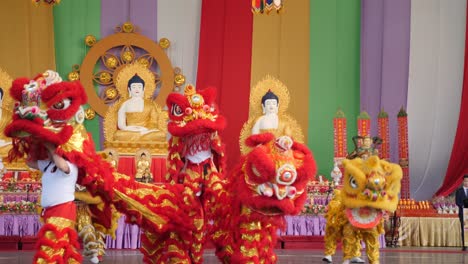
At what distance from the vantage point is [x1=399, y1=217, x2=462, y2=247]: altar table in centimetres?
1089

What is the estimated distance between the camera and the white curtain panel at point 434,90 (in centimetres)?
1240

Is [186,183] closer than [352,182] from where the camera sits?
Yes

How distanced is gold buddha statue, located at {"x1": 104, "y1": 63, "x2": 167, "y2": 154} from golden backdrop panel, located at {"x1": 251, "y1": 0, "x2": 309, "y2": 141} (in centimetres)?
167

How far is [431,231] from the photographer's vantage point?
1097 centimetres

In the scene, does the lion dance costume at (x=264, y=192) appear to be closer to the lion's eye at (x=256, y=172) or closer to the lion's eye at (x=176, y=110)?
the lion's eye at (x=256, y=172)

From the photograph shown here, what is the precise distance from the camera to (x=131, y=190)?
552cm

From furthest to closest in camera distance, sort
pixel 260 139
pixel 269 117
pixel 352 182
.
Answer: pixel 269 117 → pixel 352 182 → pixel 260 139

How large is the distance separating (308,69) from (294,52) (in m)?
0.32

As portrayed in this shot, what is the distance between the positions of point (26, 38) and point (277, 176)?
25.3 feet

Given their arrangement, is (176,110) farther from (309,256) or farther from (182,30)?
(182,30)

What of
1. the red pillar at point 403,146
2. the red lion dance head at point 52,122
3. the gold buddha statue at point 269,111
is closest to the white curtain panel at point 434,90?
the red pillar at point 403,146

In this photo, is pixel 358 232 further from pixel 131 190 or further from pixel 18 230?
pixel 18 230

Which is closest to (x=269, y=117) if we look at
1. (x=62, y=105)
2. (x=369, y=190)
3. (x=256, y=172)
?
(x=369, y=190)

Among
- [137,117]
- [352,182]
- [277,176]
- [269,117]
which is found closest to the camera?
[277,176]
